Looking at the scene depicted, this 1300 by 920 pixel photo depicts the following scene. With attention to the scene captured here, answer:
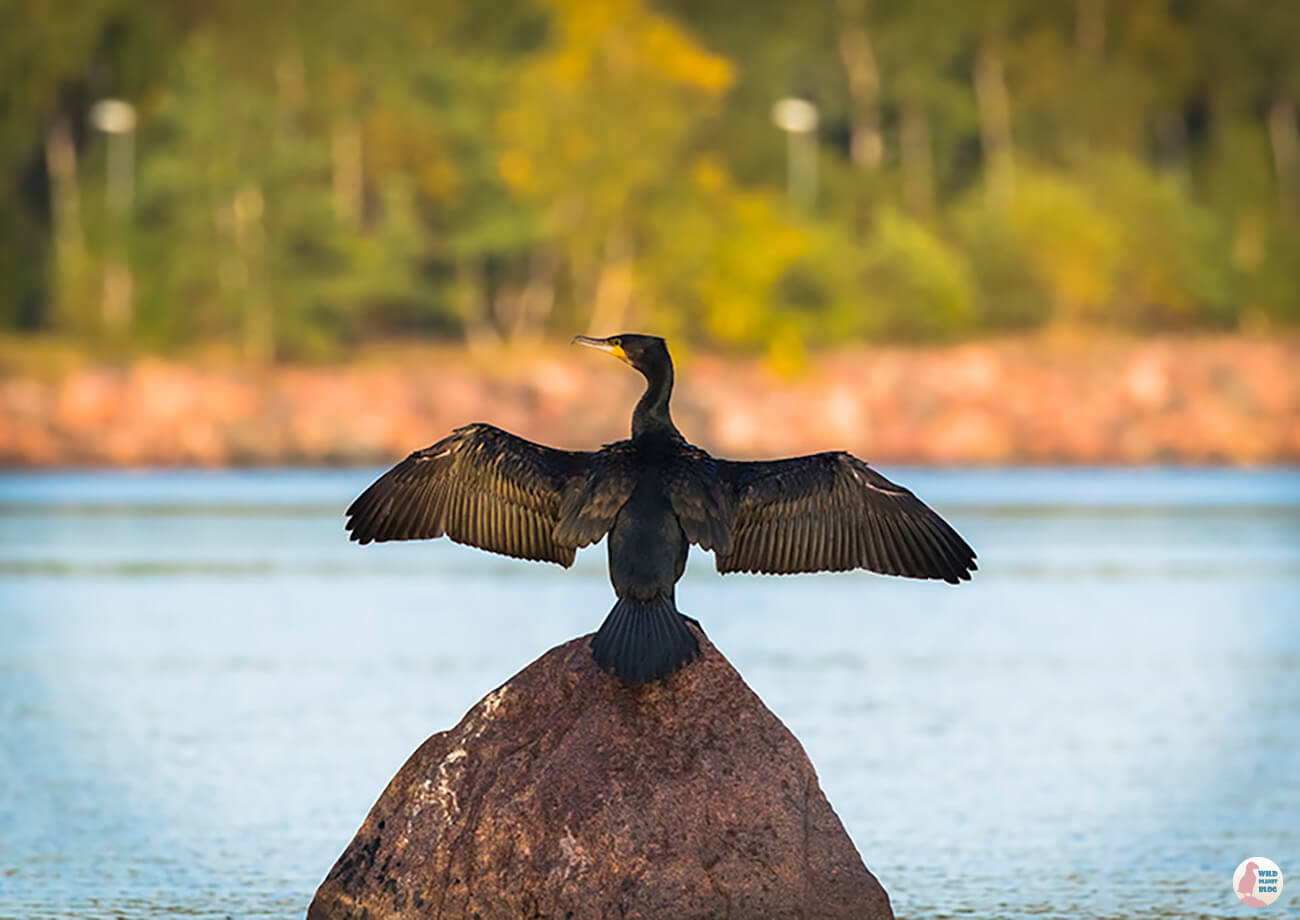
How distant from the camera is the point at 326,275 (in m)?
78.5

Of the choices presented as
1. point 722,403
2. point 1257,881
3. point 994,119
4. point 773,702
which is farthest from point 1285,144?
point 1257,881

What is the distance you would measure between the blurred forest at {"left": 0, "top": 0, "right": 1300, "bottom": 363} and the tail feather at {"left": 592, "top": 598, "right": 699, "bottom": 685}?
61.2 meters

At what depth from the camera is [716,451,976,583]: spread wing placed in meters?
11.0

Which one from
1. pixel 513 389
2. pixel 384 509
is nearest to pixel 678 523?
pixel 384 509

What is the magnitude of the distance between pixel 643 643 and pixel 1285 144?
8464cm

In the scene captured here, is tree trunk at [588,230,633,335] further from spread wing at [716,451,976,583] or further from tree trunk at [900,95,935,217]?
spread wing at [716,451,976,583]

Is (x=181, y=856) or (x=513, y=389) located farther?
(x=513, y=389)

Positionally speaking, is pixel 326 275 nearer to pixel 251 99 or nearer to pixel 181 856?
pixel 251 99

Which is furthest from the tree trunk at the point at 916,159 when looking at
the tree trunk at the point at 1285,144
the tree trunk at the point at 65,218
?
the tree trunk at the point at 65,218

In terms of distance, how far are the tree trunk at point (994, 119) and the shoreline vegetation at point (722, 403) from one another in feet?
23.0

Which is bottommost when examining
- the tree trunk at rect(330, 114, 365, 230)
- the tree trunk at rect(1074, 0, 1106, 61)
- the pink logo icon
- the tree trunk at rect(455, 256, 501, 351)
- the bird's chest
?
the pink logo icon

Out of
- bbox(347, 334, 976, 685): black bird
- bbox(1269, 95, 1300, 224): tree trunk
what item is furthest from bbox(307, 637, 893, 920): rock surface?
bbox(1269, 95, 1300, 224): tree trunk

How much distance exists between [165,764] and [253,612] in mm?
12868

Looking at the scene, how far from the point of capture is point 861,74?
3364 inches
